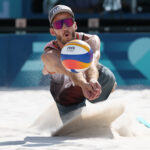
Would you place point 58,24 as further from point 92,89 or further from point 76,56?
point 92,89

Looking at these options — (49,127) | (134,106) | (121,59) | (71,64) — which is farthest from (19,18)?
(71,64)

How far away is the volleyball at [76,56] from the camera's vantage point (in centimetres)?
484

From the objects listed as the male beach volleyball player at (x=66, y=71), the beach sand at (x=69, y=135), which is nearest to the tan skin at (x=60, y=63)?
the male beach volleyball player at (x=66, y=71)

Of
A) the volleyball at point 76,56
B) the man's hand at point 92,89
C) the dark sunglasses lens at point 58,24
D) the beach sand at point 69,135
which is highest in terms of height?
the dark sunglasses lens at point 58,24

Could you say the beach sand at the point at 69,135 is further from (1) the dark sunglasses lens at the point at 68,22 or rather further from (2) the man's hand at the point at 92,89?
(1) the dark sunglasses lens at the point at 68,22

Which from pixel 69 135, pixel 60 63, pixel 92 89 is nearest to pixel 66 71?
pixel 60 63

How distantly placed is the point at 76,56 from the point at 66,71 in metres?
0.21

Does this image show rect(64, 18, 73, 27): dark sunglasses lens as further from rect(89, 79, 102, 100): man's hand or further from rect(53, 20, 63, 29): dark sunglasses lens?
rect(89, 79, 102, 100): man's hand

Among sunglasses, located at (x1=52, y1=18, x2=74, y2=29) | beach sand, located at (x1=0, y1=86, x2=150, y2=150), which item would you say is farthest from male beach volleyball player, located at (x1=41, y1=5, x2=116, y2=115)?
beach sand, located at (x1=0, y1=86, x2=150, y2=150)

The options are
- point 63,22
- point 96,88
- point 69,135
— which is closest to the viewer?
point 96,88

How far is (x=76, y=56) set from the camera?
16.0ft

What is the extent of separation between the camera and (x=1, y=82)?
36.5ft

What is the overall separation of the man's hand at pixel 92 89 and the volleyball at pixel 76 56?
0.82ft

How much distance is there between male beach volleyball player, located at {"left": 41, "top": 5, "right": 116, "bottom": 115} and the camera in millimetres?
4927
